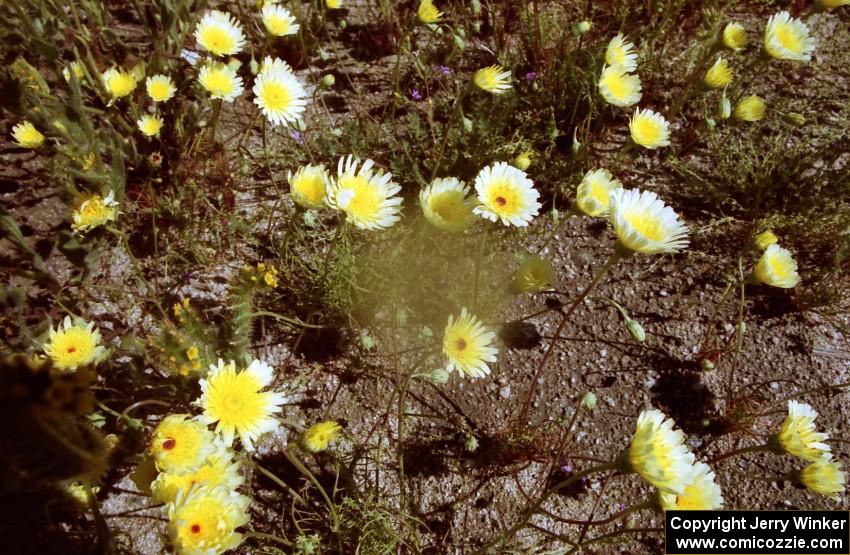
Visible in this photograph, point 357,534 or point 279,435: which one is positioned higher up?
point 279,435

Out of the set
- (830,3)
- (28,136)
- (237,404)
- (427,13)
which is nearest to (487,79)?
(427,13)

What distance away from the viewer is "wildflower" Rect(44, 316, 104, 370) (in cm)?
158

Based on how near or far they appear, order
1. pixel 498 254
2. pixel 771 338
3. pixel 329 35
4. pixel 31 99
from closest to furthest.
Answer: pixel 31 99, pixel 771 338, pixel 498 254, pixel 329 35

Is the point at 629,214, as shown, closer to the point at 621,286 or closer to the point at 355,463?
the point at 621,286

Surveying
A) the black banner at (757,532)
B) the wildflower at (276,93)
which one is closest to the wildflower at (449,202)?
the wildflower at (276,93)

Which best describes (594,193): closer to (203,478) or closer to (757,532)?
(757,532)

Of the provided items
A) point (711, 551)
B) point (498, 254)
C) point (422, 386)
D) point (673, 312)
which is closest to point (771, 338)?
point (673, 312)

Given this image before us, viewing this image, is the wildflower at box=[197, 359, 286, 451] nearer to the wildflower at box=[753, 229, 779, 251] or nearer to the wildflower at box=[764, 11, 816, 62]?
the wildflower at box=[753, 229, 779, 251]

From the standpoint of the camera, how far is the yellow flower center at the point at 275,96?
6.62 ft

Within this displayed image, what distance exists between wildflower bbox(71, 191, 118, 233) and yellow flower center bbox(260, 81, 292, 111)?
62cm

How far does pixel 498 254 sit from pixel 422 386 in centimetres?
61

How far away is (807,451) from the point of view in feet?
4.97

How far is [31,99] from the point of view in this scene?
6.36 feet

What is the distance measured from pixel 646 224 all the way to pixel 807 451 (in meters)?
0.74
